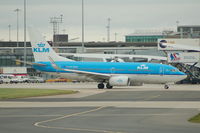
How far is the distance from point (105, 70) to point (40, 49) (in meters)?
9.11

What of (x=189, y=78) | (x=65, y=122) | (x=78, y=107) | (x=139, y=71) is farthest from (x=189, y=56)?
(x=65, y=122)

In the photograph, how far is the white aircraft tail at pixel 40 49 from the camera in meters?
68.4

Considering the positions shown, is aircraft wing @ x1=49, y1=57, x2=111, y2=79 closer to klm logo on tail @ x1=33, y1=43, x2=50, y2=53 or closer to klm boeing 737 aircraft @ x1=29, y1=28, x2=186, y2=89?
klm boeing 737 aircraft @ x1=29, y1=28, x2=186, y2=89

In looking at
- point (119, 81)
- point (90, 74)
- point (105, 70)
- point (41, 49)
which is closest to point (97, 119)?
point (119, 81)

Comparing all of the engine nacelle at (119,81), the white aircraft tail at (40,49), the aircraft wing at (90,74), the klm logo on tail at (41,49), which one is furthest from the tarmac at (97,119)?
the klm logo on tail at (41,49)

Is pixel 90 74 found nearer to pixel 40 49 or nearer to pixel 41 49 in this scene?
pixel 41 49

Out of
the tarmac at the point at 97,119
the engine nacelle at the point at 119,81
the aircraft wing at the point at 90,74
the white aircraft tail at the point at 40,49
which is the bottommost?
the tarmac at the point at 97,119

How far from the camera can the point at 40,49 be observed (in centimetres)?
6888

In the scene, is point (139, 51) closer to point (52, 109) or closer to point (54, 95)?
point (54, 95)

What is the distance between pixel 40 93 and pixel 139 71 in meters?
17.0

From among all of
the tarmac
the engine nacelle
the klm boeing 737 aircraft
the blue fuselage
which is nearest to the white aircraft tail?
the klm boeing 737 aircraft

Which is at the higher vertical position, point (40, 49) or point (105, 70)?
point (40, 49)

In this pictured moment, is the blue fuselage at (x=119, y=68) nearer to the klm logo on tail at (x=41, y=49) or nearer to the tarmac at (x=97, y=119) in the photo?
the klm logo on tail at (x=41, y=49)

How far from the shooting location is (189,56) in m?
88.4
